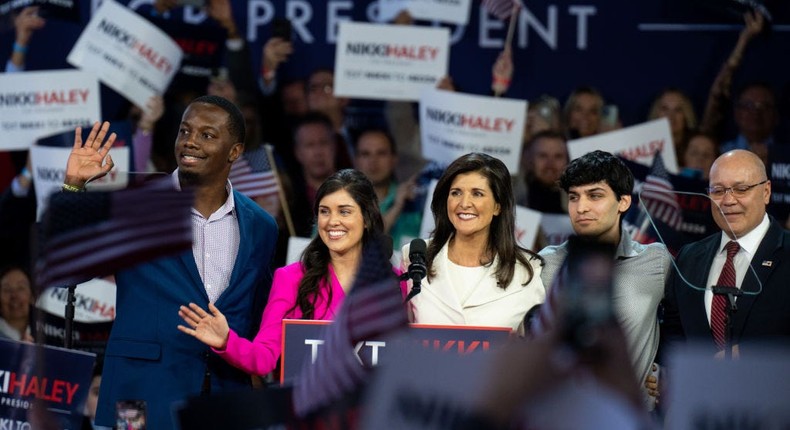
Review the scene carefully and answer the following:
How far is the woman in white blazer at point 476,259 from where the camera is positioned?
357cm


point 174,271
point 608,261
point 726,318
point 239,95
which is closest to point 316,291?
point 174,271

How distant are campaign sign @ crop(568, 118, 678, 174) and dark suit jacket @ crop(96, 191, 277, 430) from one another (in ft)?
10.4

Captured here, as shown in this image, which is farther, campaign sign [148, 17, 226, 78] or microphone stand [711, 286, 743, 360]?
campaign sign [148, 17, 226, 78]

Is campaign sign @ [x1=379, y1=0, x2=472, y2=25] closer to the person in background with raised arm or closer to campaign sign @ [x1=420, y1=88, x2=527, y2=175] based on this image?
campaign sign @ [x1=420, y1=88, x2=527, y2=175]

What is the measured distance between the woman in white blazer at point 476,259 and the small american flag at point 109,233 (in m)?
1.03

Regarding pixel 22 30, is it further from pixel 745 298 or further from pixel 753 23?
pixel 745 298

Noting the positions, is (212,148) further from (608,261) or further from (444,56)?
(444,56)

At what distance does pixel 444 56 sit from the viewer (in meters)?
6.68

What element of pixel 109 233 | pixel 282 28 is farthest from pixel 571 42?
pixel 109 233

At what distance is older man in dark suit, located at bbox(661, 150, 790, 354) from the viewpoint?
3545 millimetres

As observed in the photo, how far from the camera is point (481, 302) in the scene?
11.7ft

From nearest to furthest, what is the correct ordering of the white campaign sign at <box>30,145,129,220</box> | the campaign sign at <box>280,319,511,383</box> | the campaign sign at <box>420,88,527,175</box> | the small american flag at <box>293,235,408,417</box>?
the small american flag at <box>293,235,408,417</box>, the campaign sign at <box>280,319,511,383</box>, the white campaign sign at <box>30,145,129,220</box>, the campaign sign at <box>420,88,527,175</box>

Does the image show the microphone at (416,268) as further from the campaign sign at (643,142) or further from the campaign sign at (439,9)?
the campaign sign at (439,9)

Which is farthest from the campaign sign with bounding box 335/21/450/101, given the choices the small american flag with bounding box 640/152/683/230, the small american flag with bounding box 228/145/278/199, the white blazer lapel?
the white blazer lapel
